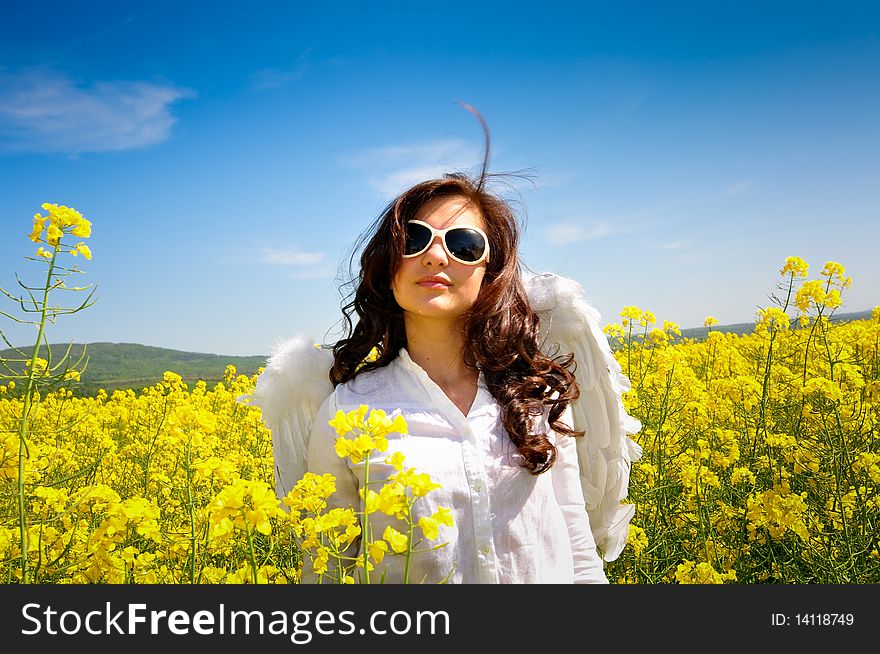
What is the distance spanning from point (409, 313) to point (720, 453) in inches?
77.2

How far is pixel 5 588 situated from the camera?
1.52m

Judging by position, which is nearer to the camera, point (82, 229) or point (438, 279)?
point (82, 229)

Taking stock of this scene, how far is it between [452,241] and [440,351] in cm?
31

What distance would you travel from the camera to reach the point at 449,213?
1.88m

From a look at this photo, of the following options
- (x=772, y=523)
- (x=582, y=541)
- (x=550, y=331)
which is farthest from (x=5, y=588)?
(x=772, y=523)

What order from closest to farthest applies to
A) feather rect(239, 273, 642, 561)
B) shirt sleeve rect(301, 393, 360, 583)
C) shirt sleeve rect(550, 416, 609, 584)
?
shirt sleeve rect(301, 393, 360, 583) < shirt sleeve rect(550, 416, 609, 584) < feather rect(239, 273, 642, 561)

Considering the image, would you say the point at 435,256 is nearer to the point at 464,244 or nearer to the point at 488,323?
the point at 464,244

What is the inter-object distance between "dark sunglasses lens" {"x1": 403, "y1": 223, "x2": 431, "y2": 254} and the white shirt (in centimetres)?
31

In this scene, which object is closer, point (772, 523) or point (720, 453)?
point (772, 523)

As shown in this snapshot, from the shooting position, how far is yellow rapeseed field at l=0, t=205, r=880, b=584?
56.9 inches

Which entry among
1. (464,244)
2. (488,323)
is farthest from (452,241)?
(488,323)

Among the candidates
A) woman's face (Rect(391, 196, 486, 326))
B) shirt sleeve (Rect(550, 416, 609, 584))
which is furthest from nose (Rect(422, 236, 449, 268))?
shirt sleeve (Rect(550, 416, 609, 584))

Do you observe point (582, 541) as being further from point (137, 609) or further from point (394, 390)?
point (137, 609)

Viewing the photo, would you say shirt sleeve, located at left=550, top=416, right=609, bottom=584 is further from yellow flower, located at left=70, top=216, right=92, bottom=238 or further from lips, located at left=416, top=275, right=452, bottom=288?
yellow flower, located at left=70, top=216, right=92, bottom=238
